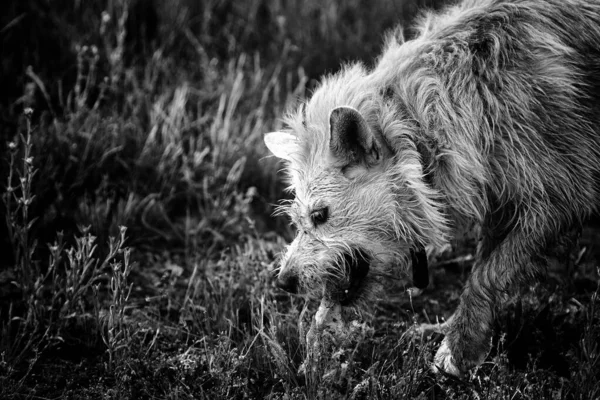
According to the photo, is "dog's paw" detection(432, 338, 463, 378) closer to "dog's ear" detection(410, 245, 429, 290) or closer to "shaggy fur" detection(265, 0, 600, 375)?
"shaggy fur" detection(265, 0, 600, 375)

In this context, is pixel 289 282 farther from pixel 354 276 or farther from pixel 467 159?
pixel 467 159

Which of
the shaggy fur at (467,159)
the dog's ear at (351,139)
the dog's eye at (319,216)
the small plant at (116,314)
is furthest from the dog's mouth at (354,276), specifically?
the small plant at (116,314)

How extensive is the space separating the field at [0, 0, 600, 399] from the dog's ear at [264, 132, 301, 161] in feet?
1.57

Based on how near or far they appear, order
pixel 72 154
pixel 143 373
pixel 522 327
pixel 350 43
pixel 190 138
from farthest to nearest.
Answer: pixel 350 43, pixel 190 138, pixel 72 154, pixel 522 327, pixel 143 373

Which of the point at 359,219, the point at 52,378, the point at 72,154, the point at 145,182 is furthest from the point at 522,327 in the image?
the point at 72,154

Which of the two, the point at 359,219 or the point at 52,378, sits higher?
the point at 359,219

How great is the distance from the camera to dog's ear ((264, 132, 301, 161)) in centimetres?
343

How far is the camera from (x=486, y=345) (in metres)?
3.23

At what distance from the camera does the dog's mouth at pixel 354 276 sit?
10.7 feet

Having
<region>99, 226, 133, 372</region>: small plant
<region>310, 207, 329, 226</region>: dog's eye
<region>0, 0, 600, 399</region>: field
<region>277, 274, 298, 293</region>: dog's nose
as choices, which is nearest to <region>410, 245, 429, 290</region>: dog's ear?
<region>0, 0, 600, 399</region>: field

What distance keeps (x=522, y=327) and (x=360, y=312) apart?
2.78 feet

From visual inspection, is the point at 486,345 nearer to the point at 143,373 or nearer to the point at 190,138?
the point at 143,373

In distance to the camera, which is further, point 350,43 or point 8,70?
point 350,43

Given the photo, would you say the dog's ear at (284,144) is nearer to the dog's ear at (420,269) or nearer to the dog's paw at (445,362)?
the dog's ear at (420,269)
